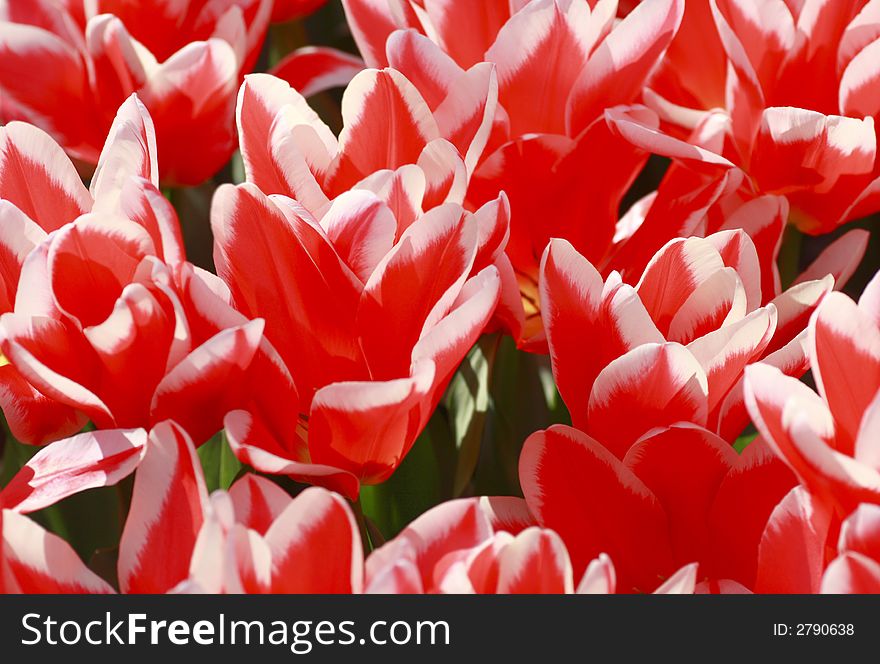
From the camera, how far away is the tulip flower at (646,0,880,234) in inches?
16.7

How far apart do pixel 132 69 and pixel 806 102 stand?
10.8 inches

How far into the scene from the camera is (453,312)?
32cm

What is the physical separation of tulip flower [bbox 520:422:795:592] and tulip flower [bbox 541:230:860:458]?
0.4 inches

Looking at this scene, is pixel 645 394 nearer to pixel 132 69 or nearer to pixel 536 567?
pixel 536 567

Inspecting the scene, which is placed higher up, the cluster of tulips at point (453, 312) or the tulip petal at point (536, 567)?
the cluster of tulips at point (453, 312)

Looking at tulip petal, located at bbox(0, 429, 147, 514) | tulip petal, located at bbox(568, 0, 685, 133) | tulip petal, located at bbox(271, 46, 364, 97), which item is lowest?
tulip petal, located at bbox(0, 429, 147, 514)

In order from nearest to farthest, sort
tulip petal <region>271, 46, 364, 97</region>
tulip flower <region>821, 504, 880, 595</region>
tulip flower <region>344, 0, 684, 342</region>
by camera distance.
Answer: tulip flower <region>821, 504, 880, 595</region>
tulip flower <region>344, 0, 684, 342</region>
tulip petal <region>271, 46, 364, 97</region>

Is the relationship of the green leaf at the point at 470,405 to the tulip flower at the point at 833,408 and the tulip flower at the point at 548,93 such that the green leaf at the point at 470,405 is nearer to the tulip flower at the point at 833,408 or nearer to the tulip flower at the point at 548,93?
the tulip flower at the point at 548,93

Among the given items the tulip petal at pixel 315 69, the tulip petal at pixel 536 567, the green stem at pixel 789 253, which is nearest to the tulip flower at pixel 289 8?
the tulip petal at pixel 315 69

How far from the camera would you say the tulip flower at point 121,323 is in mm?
310

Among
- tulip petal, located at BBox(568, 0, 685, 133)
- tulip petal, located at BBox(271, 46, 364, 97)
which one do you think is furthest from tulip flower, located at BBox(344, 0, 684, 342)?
tulip petal, located at BBox(271, 46, 364, 97)

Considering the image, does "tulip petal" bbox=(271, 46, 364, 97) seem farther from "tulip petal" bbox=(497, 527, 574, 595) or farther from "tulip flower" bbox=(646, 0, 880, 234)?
"tulip petal" bbox=(497, 527, 574, 595)

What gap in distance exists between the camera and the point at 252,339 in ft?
1.00

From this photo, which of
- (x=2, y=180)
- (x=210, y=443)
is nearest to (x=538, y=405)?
(x=210, y=443)
